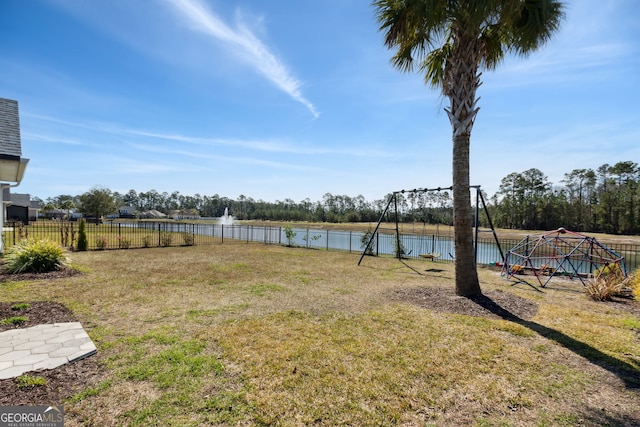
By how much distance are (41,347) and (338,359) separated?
324 centimetres

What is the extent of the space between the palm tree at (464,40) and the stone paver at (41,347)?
19.5ft

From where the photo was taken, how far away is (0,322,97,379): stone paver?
2782mm

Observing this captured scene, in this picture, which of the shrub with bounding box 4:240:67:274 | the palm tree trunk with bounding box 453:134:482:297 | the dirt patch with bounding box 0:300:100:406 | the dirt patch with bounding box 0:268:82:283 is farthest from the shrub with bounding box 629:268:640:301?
the shrub with bounding box 4:240:67:274

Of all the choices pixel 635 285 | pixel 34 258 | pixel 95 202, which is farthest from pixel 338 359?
pixel 95 202

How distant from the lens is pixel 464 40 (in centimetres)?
540

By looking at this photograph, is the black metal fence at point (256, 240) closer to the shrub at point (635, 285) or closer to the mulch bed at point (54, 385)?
the shrub at point (635, 285)

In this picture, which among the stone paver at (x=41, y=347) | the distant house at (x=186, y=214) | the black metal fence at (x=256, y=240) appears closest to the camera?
the stone paver at (x=41, y=347)

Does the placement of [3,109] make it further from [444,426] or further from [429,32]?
[444,426]

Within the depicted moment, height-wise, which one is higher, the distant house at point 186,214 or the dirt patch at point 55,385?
the distant house at point 186,214

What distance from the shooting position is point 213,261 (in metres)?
10.1

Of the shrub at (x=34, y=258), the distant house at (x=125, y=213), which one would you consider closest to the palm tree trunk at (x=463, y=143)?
the shrub at (x=34, y=258)

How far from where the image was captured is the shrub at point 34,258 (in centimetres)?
705

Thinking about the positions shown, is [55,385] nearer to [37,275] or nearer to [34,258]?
[37,275]

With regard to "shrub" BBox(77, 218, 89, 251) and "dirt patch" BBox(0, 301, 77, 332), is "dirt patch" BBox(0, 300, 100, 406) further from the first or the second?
"shrub" BBox(77, 218, 89, 251)
